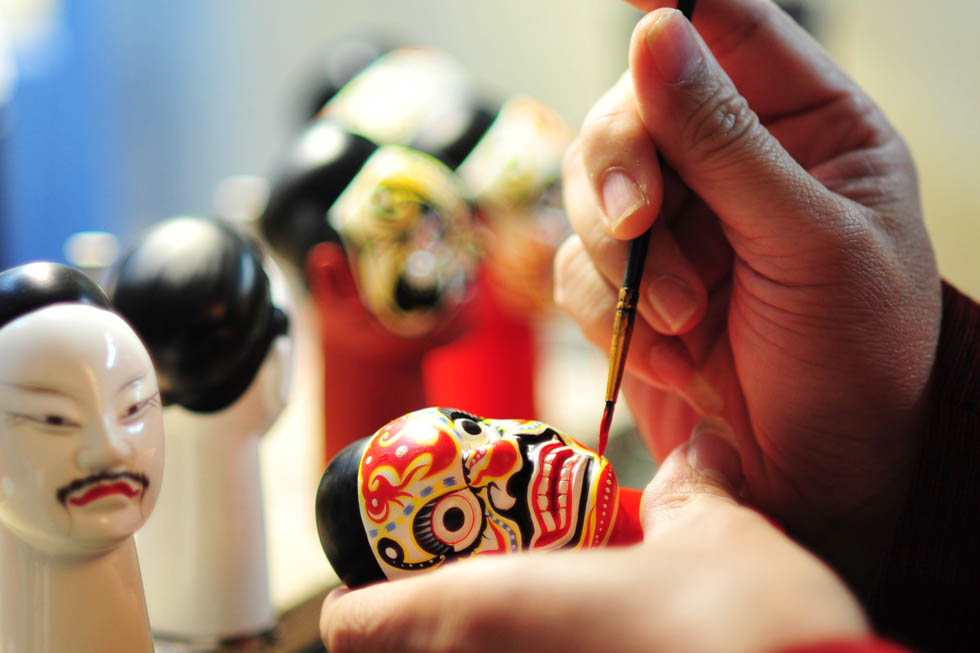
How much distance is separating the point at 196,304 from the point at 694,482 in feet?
1.06

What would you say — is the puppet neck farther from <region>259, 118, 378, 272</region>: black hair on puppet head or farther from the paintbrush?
<region>259, 118, 378, 272</region>: black hair on puppet head

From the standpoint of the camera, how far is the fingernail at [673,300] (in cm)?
67

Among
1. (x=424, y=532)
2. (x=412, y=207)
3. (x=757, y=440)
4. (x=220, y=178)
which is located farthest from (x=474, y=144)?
(x=220, y=178)

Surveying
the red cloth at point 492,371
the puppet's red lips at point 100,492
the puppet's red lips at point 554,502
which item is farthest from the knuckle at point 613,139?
the red cloth at point 492,371

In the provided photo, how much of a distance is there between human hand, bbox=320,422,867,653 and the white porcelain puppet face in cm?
13

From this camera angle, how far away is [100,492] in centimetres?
44

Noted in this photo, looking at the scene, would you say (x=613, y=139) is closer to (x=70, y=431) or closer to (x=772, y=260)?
(x=772, y=260)

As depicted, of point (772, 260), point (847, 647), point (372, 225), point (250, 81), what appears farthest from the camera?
point (250, 81)

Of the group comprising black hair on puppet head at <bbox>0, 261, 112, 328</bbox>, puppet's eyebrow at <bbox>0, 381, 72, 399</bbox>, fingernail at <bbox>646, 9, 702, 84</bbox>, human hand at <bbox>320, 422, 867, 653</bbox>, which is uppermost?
fingernail at <bbox>646, 9, 702, 84</bbox>

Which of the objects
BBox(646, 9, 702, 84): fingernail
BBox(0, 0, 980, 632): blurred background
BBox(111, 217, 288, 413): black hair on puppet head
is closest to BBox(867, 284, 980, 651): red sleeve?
BBox(646, 9, 702, 84): fingernail

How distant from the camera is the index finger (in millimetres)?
708

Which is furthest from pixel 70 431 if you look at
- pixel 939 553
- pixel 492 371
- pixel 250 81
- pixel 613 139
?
pixel 250 81

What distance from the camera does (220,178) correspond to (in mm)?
2344

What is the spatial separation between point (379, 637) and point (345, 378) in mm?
564
